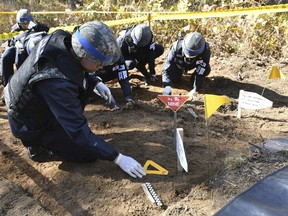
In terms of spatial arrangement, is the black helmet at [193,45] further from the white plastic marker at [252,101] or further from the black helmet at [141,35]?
the white plastic marker at [252,101]

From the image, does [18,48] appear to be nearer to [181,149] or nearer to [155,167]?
[155,167]

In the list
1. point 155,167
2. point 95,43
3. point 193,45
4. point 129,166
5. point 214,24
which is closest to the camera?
point 95,43

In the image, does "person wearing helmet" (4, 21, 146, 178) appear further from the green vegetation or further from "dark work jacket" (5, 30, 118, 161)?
the green vegetation

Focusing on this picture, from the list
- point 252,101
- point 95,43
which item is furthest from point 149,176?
point 252,101

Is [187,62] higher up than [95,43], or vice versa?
[95,43]

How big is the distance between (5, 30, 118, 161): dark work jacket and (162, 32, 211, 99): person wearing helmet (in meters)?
2.54

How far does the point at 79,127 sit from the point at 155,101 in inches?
97.0

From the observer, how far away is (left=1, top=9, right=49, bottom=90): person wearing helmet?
14.2 feet

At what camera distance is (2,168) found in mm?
3154

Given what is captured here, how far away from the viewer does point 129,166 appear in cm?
273

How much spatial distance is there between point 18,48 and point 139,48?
6.61 ft

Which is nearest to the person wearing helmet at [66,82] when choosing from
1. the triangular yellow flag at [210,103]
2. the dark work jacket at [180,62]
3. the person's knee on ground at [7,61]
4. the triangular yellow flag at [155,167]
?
the triangular yellow flag at [155,167]

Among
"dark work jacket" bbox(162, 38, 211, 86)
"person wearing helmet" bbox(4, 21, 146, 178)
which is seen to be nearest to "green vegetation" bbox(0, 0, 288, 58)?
"dark work jacket" bbox(162, 38, 211, 86)

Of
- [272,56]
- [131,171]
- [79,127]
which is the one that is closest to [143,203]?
[131,171]
